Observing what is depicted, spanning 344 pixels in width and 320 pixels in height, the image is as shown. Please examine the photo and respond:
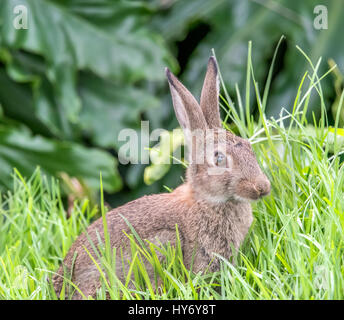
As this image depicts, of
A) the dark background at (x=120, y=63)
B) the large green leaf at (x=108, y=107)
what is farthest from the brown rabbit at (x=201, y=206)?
the large green leaf at (x=108, y=107)

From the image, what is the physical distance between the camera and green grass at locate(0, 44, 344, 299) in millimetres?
1288

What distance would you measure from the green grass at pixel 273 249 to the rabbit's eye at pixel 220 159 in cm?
14

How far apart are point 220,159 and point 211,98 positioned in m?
0.18

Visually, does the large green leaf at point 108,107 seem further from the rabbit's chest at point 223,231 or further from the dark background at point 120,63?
the rabbit's chest at point 223,231

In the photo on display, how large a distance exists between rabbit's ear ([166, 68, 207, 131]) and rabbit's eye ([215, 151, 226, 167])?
0.08 meters

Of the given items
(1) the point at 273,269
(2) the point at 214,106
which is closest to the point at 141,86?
(2) the point at 214,106

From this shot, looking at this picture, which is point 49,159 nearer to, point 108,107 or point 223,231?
point 108,107

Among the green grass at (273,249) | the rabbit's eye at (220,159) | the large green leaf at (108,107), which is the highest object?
the large green leaf at (108,107)

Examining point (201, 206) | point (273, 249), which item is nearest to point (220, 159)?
point (201, 206)

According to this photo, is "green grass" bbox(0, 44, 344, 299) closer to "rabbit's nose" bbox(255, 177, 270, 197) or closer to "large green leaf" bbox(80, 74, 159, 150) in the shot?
"rabbit's nose" bbox(255, 177, 270, 197)

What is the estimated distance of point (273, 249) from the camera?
1390mm

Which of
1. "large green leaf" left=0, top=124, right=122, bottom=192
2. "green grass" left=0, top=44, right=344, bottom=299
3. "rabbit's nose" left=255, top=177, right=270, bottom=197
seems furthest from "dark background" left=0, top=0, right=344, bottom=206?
"rabbit's nose" left=255, top=177, right=270, bottom=197

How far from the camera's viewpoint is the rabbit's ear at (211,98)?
1.59 metres

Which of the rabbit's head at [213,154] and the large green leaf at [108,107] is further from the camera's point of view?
the large green leaf at [108,107]
